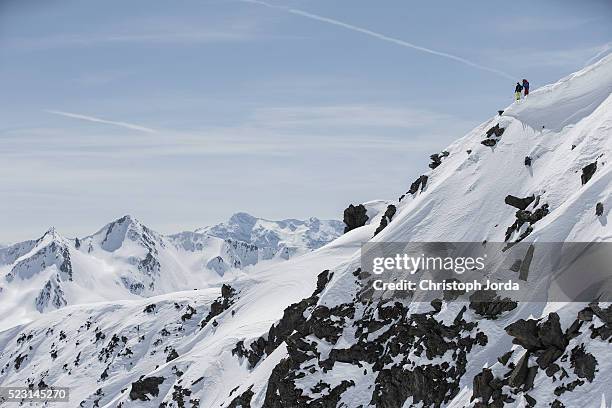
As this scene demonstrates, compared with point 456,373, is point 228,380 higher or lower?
lower

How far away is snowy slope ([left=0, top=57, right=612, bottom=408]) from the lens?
3669cm

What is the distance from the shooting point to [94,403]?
10038cm

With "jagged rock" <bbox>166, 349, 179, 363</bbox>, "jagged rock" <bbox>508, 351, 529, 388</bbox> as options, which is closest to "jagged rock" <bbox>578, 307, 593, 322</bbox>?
"jagged rock" <bbox>508, 351, 529, 388</bbox>

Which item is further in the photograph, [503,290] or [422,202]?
[422,202]

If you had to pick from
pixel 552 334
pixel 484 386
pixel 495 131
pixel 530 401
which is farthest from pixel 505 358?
pixel 495 131

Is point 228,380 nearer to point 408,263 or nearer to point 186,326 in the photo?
point 408,263

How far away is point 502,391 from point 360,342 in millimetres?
16864

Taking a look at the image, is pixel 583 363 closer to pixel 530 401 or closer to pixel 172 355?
pixel 530 401

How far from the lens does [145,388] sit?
8262cm

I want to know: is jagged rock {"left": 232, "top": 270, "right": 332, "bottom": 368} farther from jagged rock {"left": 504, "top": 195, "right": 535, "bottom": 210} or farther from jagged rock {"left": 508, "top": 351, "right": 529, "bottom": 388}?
jagged rock {"left": 508, "top": 351, "right": 529, "bottom": 388}

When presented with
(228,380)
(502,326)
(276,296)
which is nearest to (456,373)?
(502,326)

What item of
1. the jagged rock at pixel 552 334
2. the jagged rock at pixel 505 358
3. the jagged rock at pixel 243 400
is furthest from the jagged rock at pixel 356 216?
the jagged rock at pixel 552 334

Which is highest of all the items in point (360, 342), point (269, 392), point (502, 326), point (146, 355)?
point (502, 326)

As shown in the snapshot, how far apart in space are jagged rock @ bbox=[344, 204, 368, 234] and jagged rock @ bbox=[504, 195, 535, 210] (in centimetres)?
3942
